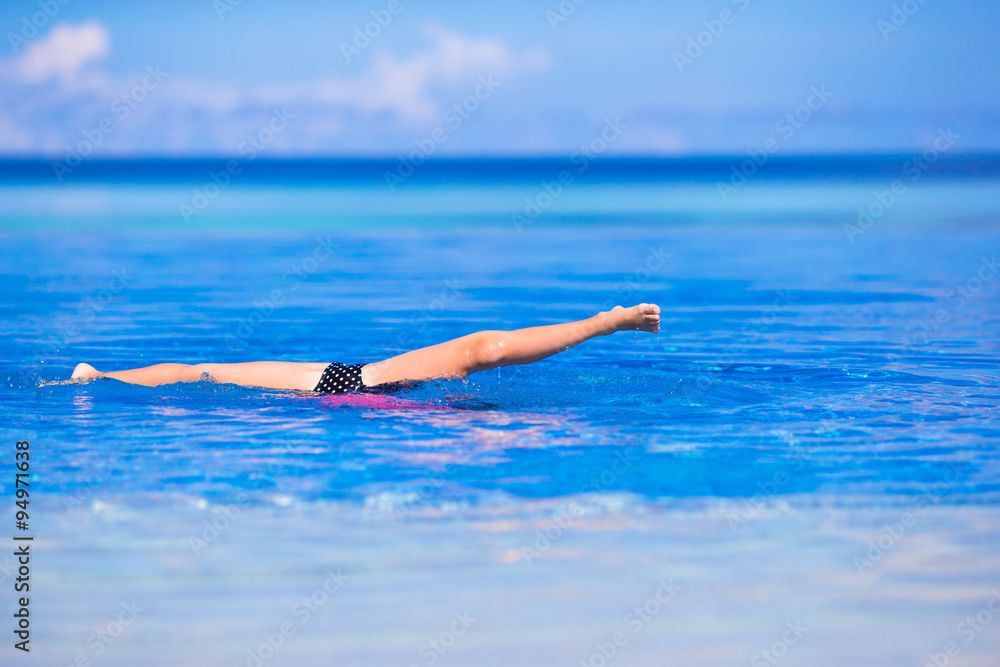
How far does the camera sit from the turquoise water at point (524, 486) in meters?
3.10

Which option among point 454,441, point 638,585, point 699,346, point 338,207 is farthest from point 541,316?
point 338,207

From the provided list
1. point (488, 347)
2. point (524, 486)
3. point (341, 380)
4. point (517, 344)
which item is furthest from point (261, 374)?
point (524, 486)

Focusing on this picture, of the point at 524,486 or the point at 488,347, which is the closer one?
the point at 524,486

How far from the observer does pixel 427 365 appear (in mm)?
5445

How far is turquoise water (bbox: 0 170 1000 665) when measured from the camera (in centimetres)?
310

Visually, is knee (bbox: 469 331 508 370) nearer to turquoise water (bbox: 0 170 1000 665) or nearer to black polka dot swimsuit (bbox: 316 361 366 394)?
turquoise water (bbox: 0 170 1000 665)

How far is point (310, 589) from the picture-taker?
3.31m

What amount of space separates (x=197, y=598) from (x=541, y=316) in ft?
20.6

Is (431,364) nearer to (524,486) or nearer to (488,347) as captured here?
(488,347)

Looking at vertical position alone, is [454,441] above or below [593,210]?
below

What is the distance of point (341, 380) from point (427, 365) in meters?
0.50

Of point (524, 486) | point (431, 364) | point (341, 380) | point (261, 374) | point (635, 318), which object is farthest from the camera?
point (261, 374)

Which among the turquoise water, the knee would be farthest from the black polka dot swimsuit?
the knee

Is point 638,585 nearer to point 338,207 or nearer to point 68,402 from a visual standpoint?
point 68,402
